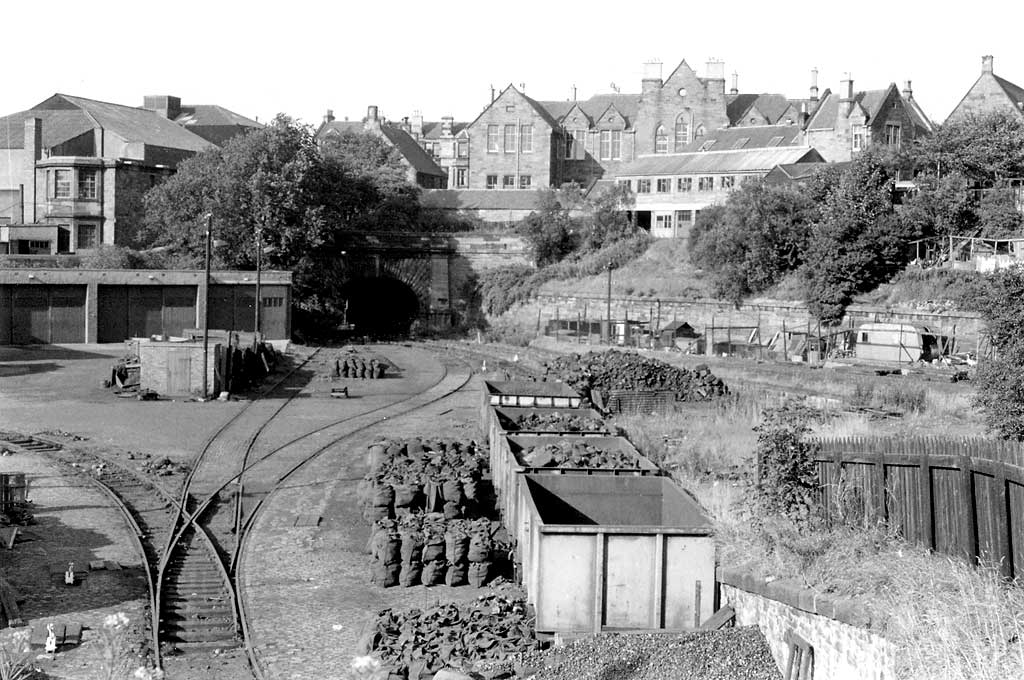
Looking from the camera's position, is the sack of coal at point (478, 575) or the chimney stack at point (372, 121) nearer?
the sack of coal at point (478, 575)

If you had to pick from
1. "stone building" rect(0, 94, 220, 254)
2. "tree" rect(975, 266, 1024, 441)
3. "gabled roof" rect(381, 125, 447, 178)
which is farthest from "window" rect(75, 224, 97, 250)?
"tree" rect(975, 266, 1024, 441)

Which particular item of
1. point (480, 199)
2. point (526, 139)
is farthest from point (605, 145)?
point (480, 199)

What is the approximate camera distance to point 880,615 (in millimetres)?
11359

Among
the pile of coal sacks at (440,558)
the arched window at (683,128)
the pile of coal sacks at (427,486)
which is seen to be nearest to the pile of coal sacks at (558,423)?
the pile of coal sacks at (427,486)

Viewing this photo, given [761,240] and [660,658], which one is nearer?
[660,658]

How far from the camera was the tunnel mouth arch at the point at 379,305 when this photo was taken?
6925cm

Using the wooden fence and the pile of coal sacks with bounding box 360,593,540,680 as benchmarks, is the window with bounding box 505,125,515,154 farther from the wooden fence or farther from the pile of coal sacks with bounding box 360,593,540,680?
the pile of coal sacks with bounding box 360,593,540,680

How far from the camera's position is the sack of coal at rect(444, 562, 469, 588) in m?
16.5

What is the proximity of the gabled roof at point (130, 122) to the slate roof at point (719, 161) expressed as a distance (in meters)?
25.8

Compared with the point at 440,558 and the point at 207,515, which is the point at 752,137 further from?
the point at 440,558

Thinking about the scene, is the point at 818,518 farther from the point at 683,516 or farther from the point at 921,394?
the point at 921,394

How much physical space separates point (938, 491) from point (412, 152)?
73.5 m

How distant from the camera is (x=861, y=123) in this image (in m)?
64.2

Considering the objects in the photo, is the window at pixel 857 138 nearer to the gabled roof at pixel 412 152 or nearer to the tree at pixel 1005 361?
the gabled roof at pixel 412 152
